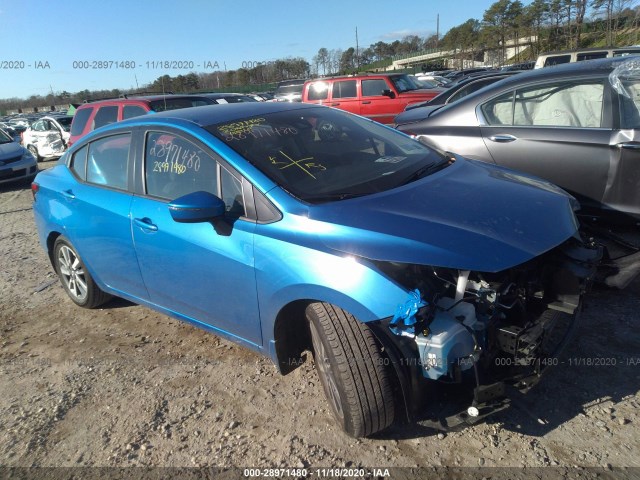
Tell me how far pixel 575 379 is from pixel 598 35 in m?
35.3

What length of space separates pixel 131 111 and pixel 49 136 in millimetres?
7872

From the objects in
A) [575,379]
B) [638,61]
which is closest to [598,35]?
[638,61]

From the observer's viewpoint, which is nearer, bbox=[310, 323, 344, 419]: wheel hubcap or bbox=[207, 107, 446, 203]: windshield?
bbox=[310, 323, 344, 419]: wheel hubcap

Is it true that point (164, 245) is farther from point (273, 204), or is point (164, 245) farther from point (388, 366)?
point (388, 366)

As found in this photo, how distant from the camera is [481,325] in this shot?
2.17 metres

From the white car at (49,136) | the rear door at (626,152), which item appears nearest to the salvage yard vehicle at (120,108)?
the white car at (49,136)

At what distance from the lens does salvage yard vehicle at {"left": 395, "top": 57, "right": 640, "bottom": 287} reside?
3.53 metres

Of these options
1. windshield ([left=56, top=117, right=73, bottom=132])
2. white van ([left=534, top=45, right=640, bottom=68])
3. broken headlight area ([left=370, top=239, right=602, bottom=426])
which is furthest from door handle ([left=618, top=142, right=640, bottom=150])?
windshield ([left=56, top=117, right=73, bottom=132])

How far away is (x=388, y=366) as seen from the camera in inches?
89.6

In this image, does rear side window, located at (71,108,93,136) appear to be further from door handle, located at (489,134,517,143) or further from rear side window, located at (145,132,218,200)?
door handle, located at (489,134,517,143)

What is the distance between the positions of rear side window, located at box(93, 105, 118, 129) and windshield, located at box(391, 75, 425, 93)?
7.03 m

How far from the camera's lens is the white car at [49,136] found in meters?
14.3

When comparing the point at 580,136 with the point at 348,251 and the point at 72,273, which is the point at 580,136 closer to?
the point at 348,251

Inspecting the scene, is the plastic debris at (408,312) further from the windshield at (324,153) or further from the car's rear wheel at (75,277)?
the car's rear wheel at (75,277)
